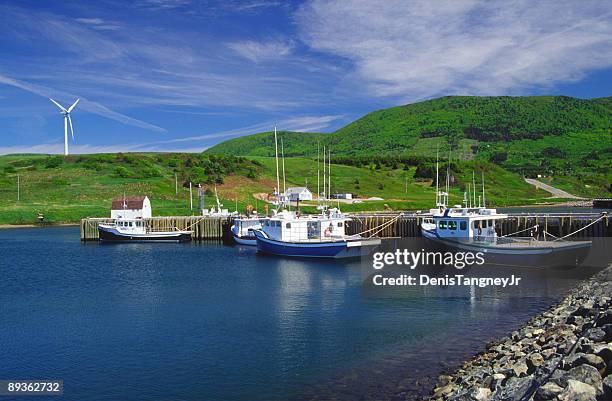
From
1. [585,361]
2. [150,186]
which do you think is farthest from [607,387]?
[150,186]

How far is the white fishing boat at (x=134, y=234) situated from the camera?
299ft

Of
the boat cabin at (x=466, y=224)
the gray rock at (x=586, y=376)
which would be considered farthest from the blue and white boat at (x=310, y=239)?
the gray rock at (x=586, y=376)

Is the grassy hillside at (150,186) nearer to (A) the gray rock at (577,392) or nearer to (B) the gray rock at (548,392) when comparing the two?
(B) the gray rock at (548,392)

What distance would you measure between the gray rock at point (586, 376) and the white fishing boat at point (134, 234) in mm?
81039

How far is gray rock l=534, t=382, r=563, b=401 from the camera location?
1431 centimetres

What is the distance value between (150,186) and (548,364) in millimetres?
135722

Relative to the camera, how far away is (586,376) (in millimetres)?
14844

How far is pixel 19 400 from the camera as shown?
24.0 metres

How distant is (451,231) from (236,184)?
351ft

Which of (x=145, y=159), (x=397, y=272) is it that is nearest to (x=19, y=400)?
(x=397, y=272)

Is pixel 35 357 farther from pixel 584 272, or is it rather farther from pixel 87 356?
pixel 584 272

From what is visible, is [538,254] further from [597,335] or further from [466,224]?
[597,335]

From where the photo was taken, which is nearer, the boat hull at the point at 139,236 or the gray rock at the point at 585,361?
the gray rock at the point at 585,361

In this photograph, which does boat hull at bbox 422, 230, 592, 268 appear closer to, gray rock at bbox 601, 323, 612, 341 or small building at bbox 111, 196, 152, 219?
gray rock at bbox 601, 323, 612, 341
